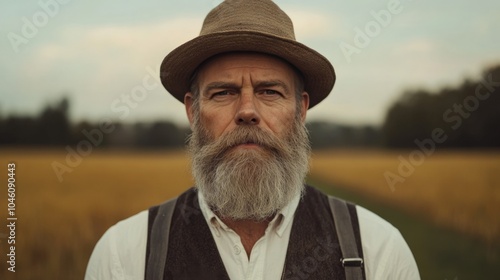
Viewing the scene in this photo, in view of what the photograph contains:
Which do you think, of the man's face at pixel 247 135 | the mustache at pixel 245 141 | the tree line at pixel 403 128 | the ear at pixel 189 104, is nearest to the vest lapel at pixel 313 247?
the man's face at pixel 247 135

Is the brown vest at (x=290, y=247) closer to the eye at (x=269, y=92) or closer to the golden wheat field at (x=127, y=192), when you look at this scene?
the eye at (x=269, y=92)

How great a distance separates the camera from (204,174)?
180 cm

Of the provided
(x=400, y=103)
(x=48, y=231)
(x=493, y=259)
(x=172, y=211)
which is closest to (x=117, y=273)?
(x=172, y=211)

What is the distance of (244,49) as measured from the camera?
1703 millimetres

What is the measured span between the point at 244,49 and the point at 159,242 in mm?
841

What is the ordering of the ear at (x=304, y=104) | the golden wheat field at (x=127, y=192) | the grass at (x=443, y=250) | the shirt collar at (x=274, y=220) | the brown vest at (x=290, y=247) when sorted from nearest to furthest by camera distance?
the brown vest at (x=290, y=247) < the shirt collar at (x=274, y=220) < the ear at (x=304, y=104) < the golden wheat field at (x=127, y=192) < the grass at (x=443, y=250)

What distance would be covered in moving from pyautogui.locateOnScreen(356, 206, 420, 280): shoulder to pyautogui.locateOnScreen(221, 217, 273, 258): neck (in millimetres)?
399

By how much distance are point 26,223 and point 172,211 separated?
1.40 meters

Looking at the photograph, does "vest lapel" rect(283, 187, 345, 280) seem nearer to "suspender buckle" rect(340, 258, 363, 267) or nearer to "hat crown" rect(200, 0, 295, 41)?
"suspender buckle" rect(340, 258, 363, 267)

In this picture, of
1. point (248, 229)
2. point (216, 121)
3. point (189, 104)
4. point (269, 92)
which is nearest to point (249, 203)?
point (248, 229)

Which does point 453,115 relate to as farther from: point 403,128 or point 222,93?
point 222,93

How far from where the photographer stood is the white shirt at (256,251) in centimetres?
162

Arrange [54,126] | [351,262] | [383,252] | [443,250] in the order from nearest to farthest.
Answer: [351,262] < [383,252] < [54,126] < [443,250]

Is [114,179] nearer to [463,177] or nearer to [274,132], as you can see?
[274,132]
